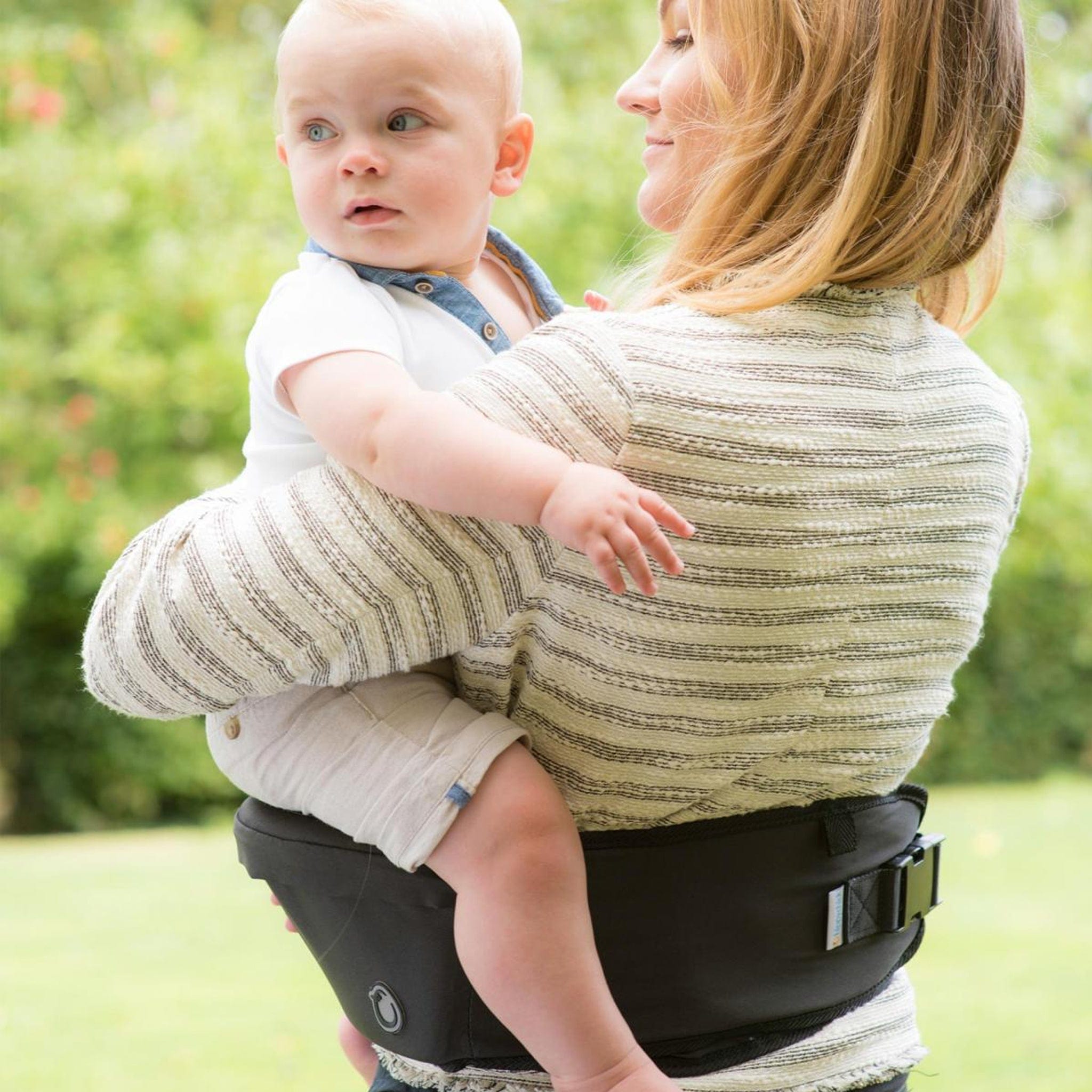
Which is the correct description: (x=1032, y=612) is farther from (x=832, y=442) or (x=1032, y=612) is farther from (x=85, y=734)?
(x=832, y=442)

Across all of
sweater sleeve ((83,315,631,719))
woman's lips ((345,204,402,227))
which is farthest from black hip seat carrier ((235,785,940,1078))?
woman's lips ((345,204,402,227))

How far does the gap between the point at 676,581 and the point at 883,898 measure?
335 mm

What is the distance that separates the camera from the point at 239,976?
477 cm

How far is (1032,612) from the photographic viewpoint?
28.3 feet

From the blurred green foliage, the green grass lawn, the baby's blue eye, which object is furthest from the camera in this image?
the blurred green foliage

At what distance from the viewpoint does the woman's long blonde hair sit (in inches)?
39.8

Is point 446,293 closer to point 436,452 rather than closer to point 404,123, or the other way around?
point 404,123

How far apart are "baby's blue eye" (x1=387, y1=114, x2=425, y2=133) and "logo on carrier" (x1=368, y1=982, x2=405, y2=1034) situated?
2.18ft

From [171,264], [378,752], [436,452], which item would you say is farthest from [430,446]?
[171,264]

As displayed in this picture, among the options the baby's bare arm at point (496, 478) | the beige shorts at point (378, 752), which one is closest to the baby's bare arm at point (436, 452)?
the baby's bare arm at point (496, 478)

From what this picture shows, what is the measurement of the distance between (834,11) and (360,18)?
14.7 inches

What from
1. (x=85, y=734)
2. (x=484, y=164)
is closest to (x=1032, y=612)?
(x=85, y=734)

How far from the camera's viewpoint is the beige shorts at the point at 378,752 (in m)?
1.00

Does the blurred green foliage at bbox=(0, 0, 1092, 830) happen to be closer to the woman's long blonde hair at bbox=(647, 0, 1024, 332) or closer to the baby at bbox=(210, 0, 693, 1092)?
the baby at bbox=(210, 0, 693, 1092)
